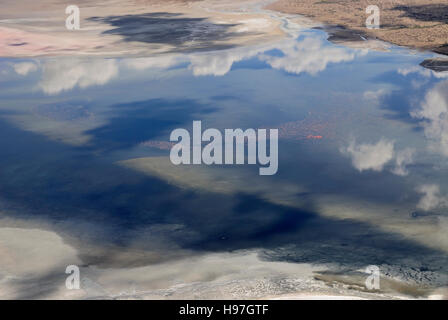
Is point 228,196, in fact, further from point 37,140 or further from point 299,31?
point 299,31

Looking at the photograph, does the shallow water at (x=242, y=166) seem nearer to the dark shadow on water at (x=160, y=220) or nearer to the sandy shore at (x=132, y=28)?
the dark shadow on water at (x=160, y=220)

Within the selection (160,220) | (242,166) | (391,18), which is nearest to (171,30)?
(391,18)

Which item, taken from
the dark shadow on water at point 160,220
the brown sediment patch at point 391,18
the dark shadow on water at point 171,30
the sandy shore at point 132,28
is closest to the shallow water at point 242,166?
the dark shadow on water at point 160,220

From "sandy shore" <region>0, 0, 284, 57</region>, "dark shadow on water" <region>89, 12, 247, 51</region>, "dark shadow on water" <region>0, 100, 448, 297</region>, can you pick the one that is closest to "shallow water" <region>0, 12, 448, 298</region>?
"dark shadow on water" <region>0, 100, 448, 297</region>

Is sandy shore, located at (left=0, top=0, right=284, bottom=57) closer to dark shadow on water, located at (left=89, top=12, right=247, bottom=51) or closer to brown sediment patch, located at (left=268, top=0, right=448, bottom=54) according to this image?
dark shadow on water, located at (left=89, top=12, right=247, bottom=51)

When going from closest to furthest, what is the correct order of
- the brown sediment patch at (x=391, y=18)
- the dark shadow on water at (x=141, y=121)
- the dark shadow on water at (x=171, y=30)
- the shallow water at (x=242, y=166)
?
the shallow water at (x=242, y=166) → the dark shadow on water at (x=141, y=121) → the brown sediment patch at (x=391, y=18) → the dark shadow on water at (x=171, y=30)

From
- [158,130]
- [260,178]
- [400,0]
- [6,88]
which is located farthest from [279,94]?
[400,0]

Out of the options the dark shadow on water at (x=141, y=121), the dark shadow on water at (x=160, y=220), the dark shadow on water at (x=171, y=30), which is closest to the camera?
the dark shadow on water at (x=160, y=220)
